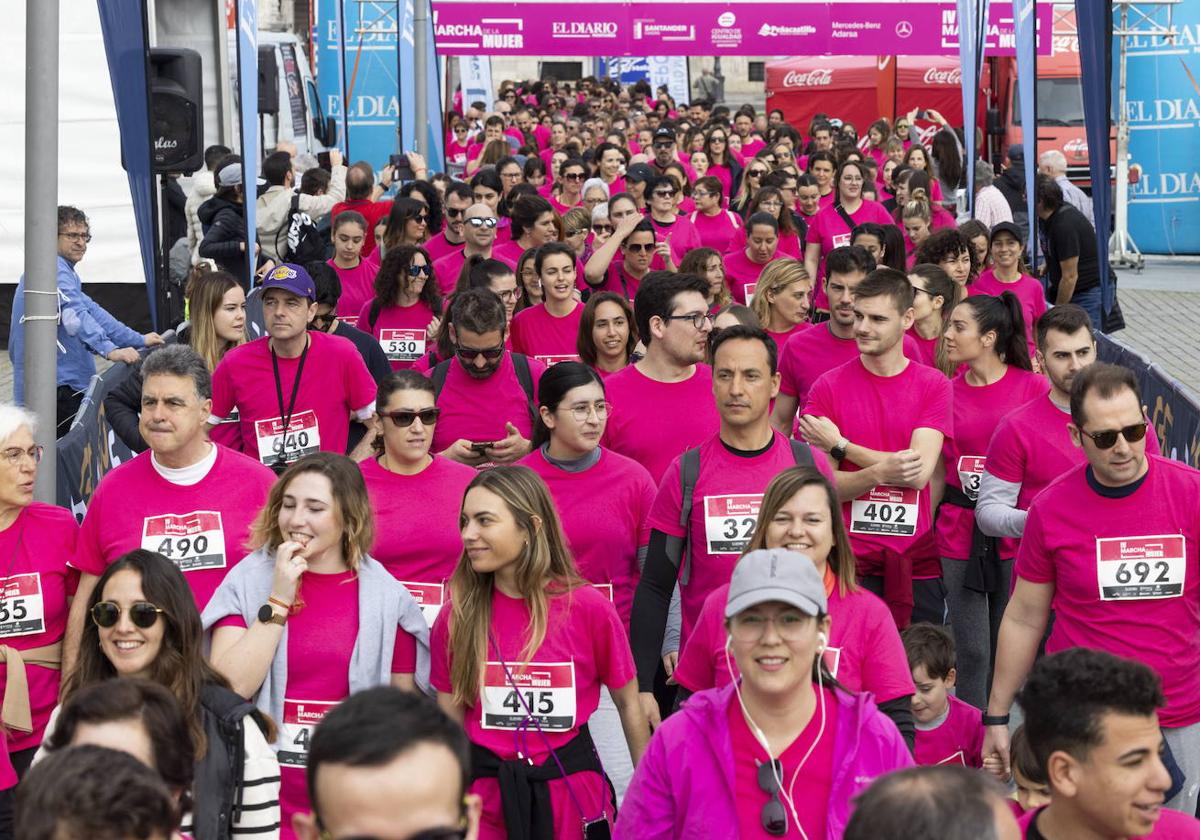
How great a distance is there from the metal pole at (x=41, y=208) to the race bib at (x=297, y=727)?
2543 millimetres

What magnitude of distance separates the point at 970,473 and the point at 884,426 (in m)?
0.81

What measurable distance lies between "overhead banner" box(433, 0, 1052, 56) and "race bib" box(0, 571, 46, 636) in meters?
22.6

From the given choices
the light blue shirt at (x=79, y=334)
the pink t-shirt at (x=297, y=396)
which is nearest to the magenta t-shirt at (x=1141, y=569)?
the pink t-shirt at (x=297, y=396)

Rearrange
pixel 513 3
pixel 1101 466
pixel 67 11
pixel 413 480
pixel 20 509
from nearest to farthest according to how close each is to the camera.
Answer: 1. pixel 1101 466
2. pixel 20 509
3. pixel 413 480
4. pixel 67 11
5. pixel 513 3

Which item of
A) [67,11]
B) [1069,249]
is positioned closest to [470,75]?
[67,11]

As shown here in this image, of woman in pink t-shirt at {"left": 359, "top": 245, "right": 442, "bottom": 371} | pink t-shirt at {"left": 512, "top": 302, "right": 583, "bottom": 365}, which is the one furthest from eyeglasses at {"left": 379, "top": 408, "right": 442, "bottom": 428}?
woman in pink t-shirt at {"left": 359, "top": 245, "right": 442, "bottom": 371}

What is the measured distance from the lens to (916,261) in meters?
10.8

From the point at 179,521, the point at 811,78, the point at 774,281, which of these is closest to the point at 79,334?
the point at 774,281

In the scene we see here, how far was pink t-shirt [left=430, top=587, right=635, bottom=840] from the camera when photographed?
4758 mm

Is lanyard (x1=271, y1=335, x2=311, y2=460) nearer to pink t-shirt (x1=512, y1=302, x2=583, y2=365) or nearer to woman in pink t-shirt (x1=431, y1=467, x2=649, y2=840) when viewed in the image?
pink t-shirt (x1=512, y1=302, x2=583, y2=365)

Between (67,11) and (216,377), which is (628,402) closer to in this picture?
(216,377)

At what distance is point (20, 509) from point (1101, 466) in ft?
10.7

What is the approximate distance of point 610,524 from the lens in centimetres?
589

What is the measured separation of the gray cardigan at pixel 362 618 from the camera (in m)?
4.89
